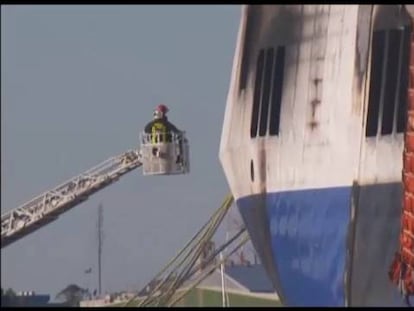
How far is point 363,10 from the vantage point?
24531 mm

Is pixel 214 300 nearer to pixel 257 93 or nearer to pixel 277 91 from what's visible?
pixel 257 93

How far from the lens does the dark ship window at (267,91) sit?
26000 millimetres

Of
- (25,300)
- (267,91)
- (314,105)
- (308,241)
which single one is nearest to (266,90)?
(267,91)

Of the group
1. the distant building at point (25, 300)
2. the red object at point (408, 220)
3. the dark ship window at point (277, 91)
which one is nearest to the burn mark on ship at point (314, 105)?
the dark ship window at point (277, 91)

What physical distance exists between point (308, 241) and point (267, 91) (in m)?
2.11

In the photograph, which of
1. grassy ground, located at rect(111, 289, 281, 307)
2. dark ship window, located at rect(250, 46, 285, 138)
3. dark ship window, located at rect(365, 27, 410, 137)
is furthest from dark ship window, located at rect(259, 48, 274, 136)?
grassy ground, located at rect(111, 289, 281, 307)

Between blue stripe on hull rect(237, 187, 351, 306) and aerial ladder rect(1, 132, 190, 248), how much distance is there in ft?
6.97

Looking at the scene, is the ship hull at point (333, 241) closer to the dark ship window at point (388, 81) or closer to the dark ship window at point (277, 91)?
the dark ship window at point (388, 81)

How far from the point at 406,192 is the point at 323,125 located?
168 cm

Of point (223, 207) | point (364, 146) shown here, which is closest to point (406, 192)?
point (364, 146)

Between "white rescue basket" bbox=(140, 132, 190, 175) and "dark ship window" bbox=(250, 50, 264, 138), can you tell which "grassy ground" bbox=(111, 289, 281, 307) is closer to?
"dark ship window" bbox=(250, 50, 264, 138)

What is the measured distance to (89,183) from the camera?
2316 cm

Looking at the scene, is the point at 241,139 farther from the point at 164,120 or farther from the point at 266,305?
the point at 266,305

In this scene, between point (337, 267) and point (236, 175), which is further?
point (236, 175)
